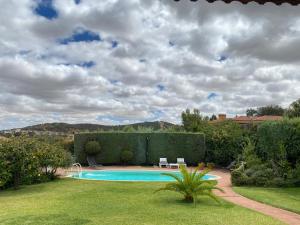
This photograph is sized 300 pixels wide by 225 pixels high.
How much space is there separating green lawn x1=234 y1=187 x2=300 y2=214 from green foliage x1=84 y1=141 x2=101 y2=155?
46.8 ft

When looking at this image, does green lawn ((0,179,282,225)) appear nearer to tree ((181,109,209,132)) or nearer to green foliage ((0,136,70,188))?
green foliage ((0,136,70,188))

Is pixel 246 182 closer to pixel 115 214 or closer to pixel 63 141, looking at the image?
pixel 115 214

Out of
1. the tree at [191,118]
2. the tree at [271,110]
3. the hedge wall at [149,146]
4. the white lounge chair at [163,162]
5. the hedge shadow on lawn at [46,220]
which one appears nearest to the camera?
the hedge shadow on lawn at [46,220]

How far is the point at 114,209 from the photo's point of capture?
10.4 m

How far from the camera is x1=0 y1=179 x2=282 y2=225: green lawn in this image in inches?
356

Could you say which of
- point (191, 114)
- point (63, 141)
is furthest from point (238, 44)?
point (191, 114)

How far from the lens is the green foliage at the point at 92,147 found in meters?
27.3

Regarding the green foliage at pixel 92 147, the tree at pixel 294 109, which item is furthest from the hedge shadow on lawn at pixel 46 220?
the tree at pixel 294 109

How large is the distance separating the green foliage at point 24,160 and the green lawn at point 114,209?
4.21 feet

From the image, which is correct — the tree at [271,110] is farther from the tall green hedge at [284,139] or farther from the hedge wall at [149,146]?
the tall green hedge at [284,139]

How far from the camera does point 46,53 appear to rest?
60.1 feet

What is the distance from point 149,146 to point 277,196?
16.0 m

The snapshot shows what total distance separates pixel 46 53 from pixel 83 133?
10966 mm

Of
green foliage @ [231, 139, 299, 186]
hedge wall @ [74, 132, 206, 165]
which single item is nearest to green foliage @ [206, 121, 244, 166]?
hedge wall @ [74, 132, 206, 165]
